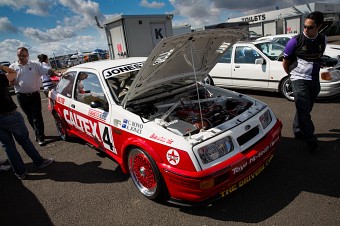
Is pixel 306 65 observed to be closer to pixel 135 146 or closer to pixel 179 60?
pixel 179 60

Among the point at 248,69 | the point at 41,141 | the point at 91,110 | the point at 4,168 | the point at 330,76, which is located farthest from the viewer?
the point at 248,69

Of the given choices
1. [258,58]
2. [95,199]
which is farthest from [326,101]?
[95,199]

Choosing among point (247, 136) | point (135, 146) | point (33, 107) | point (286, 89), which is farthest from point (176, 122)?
point (286, 89)

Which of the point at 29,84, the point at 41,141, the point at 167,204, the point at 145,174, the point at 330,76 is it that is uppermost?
the point at 29,84

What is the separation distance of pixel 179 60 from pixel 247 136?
4.57 feet

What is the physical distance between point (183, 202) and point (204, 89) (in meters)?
1.96

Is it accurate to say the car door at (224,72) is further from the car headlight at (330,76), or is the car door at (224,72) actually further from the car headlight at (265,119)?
the car headlight at (265,119)

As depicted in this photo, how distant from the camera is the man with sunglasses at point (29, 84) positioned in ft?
15.5

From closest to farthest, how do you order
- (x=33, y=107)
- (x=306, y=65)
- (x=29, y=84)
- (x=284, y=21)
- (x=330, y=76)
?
(x=306, y=65) → (x=29, y=84) → (x=33, y=107) → (x=330, y=76) → (x=284, y=21)

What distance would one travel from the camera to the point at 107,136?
339 cm

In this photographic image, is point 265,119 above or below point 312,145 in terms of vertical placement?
above

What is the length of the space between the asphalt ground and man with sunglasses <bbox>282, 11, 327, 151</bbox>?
0.44 metres

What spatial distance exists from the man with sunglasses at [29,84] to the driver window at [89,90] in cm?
138

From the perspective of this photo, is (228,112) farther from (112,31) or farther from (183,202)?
(112,31)
